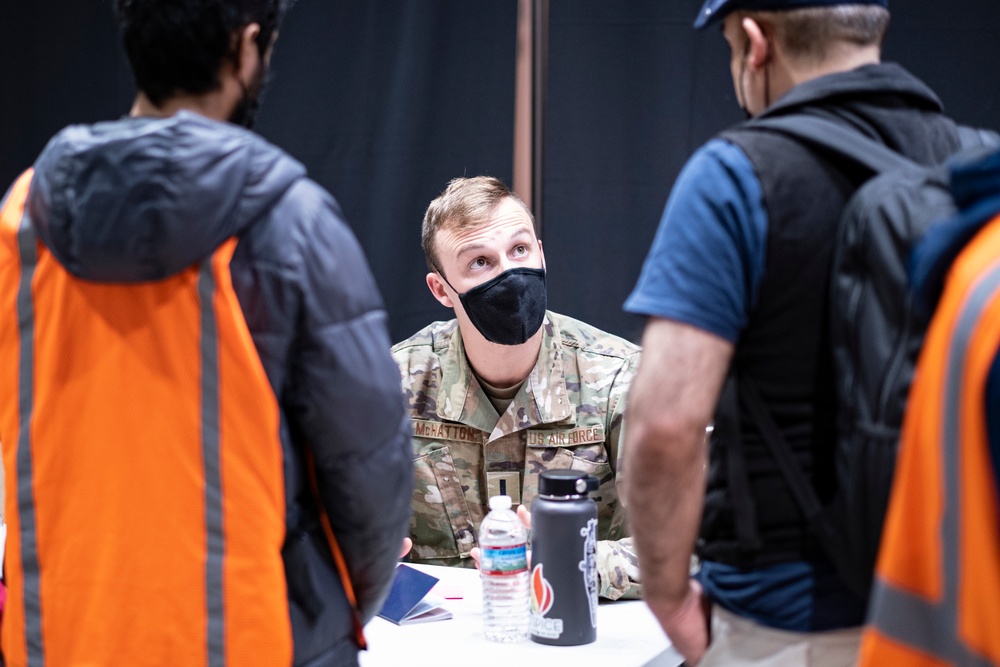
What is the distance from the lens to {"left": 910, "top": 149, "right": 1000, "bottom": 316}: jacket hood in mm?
836

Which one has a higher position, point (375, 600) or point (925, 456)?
point (925, 456)

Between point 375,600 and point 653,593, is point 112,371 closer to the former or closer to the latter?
point 375,600

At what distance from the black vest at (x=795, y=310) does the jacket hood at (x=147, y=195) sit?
53 centimetres

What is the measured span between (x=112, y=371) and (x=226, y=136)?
0.89ft

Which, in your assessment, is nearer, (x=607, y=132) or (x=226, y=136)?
(x=226, y=136)

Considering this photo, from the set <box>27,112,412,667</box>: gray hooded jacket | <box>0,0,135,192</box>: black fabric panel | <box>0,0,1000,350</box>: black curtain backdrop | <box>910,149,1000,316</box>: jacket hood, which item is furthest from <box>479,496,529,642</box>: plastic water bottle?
Answer: <box>0,0,135,192</box>: black fabric panel

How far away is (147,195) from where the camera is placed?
39.8 inches

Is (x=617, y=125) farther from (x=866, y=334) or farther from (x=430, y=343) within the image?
(x=866, y=334)

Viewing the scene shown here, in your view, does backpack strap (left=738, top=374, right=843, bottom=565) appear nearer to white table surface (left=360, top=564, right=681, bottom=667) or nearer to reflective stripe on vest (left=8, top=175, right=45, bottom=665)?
white table surface (left=360, top=564, right=681, bottom=667)

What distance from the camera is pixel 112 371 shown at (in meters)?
1.08

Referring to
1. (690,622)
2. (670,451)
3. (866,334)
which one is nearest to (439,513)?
(690,622)

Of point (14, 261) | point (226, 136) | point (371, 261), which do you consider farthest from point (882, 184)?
point (371, 261)

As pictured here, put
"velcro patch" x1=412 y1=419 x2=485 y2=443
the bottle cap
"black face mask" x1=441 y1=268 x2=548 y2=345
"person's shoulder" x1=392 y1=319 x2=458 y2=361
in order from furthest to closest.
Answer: "person's shoulder" x1=392 y1=319 x2=458 y2=361, "velcro patch" x1=412 y1=419 x2=485 y2=443, "black face mask" x1=441 y1=268 x2=548 y2=345, the bottle cap

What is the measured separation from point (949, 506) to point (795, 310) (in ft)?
1.18
